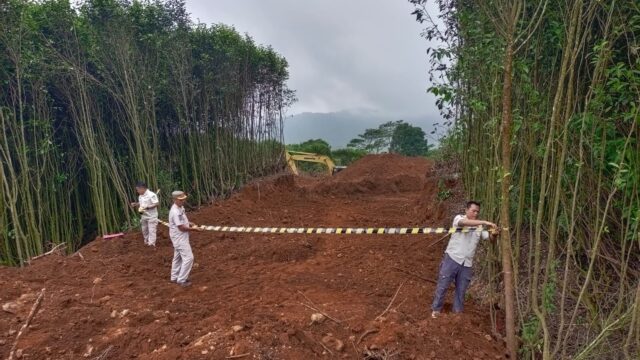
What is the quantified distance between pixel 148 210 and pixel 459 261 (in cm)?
583

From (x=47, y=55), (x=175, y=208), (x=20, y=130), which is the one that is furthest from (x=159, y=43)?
(x=175, y=208)

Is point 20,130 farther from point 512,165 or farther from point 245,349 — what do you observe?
point 512,165

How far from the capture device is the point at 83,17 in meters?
9.10

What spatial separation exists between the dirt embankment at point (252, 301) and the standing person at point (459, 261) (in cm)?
24

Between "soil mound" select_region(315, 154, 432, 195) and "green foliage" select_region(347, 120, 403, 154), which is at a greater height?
"green foliage" select_region(347, 120, 403, 154)

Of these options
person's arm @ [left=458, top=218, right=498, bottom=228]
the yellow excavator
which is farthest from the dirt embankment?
the yellow excavator

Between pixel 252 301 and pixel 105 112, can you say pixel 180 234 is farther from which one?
pixel 105 112

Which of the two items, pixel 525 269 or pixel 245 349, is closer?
pixel 245 349

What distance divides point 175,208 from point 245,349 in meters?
2.89

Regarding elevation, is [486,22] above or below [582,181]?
above

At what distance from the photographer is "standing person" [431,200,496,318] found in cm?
436

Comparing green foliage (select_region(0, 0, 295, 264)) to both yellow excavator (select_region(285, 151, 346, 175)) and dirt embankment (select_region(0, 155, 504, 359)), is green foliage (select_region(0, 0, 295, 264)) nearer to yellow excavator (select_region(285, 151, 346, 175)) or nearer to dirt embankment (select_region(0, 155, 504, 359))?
dirt embankment (select_region(0, 155, 504, 359))

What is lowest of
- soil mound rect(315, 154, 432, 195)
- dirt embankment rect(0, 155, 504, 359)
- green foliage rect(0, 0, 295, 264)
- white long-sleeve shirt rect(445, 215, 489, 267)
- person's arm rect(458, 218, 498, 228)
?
dirt embankment rect(0, 155, 504, 359)

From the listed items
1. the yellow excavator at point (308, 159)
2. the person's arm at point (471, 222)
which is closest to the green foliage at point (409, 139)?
the yellow excavator at point (308, 159)
